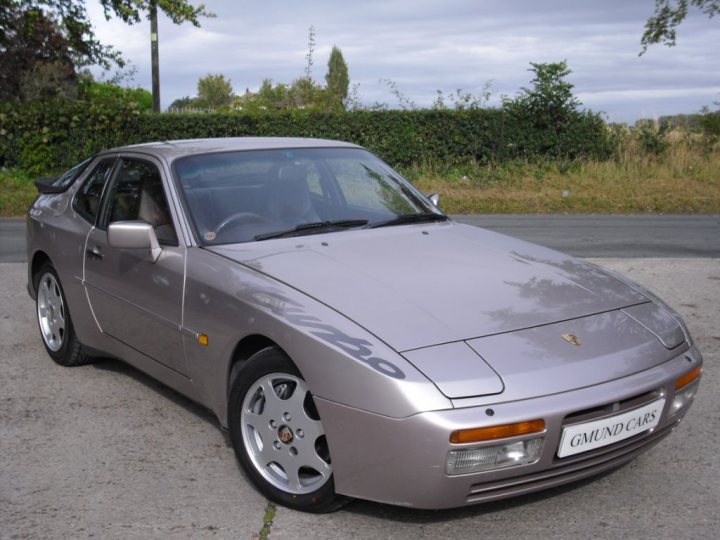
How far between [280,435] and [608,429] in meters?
1.30

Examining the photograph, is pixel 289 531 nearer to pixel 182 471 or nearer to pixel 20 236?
pixel 182 471

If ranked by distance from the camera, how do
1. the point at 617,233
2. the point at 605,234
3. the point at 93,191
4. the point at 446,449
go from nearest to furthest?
the point at 446,449 → the point at 93,191 → the point at 605,234 → the point at 617,233

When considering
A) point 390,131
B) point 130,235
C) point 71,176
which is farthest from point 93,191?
point 390,131

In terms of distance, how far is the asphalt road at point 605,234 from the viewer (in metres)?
10.9

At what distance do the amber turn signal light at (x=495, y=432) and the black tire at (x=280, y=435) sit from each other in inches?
24.2

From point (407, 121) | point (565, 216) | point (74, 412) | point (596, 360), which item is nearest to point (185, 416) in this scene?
point (74, 412)

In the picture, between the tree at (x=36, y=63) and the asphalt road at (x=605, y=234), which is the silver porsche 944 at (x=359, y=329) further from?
the tree at (x=36, y=63)

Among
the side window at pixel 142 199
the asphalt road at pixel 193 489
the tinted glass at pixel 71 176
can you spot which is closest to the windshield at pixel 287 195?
the side window at pixel 142 199

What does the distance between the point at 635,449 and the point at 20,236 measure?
1102 cm

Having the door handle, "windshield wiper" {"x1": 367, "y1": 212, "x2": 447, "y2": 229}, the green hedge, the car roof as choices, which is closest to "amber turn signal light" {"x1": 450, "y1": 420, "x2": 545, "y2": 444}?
"windshield wiper" {"x1": 367, "y1": 212, "x2": 447, "y2": 229}

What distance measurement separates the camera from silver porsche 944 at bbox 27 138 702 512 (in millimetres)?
3137

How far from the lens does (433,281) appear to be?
386 cm

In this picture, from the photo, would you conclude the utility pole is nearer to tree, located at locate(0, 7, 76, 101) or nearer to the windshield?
tree, located at locate(0, 7, 76, 101)

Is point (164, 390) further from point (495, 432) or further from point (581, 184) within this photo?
point (581, 184)
